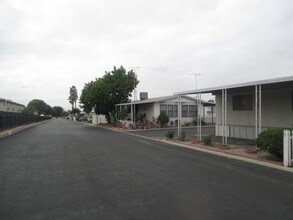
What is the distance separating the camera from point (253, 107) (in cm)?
1905

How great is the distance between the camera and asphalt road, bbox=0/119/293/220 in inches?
225

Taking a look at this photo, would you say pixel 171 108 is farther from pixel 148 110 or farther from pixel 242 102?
pixel 242 102

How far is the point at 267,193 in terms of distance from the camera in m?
7.12

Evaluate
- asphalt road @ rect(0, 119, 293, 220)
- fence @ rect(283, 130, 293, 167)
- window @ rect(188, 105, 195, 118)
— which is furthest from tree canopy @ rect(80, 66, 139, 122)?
fence @ rect(283, 130, 293, 167)

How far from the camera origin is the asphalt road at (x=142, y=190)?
5.72 meters

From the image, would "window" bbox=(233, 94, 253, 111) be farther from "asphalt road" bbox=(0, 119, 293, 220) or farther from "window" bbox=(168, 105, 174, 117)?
"window" bbox=(168, 105, 174, 117)

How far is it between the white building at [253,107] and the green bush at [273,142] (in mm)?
2361

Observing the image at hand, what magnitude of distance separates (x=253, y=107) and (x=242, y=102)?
120 centimetres

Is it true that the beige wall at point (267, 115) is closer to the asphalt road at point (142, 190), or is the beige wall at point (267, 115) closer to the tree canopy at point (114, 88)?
the asphalt road at point (142, 190)

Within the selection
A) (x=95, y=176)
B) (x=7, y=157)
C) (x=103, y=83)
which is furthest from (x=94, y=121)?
(x=95, y=176)

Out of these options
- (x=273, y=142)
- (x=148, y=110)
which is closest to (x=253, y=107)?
(x=273, y=142)

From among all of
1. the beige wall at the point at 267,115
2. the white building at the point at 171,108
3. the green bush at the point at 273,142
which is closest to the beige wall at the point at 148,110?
the white building at the point at 171,108

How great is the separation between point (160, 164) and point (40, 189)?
470 centimetres

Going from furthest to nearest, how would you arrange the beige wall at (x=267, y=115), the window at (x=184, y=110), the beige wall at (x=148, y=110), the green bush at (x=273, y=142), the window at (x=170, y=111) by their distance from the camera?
1. the window at (x=184, y=110)
2. the window at (x=170, y=111)
3. the beige wall at (x=148, y=110)
4. the beige wall at (x=267, y=115)
5. the green bush at (x=273, y=142)
